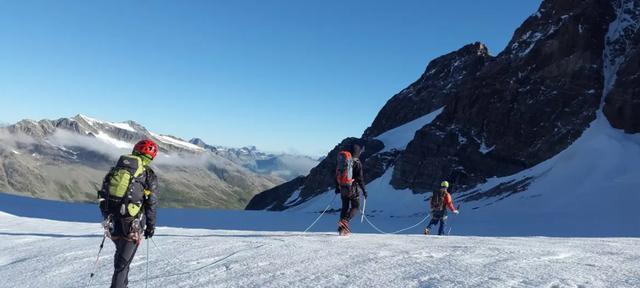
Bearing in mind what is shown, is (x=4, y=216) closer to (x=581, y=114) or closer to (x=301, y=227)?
(x=301, y=227)

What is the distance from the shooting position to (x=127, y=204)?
328 inches

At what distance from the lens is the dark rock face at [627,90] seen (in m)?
62.6

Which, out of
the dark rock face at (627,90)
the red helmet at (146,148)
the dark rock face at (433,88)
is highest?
the dark rock face at (433,88)

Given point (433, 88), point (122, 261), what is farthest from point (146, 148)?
point (433, 88)

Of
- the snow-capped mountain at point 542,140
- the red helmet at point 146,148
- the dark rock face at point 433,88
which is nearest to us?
the red helmet at point 146,148

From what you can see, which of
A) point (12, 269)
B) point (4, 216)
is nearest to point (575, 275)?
point (12, 269)

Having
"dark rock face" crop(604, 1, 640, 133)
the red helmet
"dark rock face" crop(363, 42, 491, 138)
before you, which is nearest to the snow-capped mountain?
"dark rock face" crop(604, 1, 640, 133)

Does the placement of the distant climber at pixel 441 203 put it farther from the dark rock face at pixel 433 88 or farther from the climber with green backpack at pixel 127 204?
the dark rock face at pixel 433 88

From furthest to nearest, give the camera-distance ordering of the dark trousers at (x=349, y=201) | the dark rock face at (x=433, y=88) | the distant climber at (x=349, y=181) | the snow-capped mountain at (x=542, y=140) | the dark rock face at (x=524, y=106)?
the dark rock face at (x=433, y=88)
the dark rock face at (x=524, y=106)
the snow-capped mountain at (x=542, y=140)
the dark trousers at (x=349, y=201)
the distant climber at (x=349, y=181)

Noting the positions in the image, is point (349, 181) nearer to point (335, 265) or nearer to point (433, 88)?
point (335, 265)

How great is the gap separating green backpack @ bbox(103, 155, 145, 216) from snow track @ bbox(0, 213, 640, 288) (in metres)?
1.90

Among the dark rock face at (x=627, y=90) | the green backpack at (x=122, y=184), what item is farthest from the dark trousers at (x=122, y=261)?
the dark rock face at (x=627, y=90)

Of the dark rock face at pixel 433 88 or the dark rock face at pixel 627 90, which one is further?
the dark rock face at pixel 433 88

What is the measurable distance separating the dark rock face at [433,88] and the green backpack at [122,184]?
12615cm
